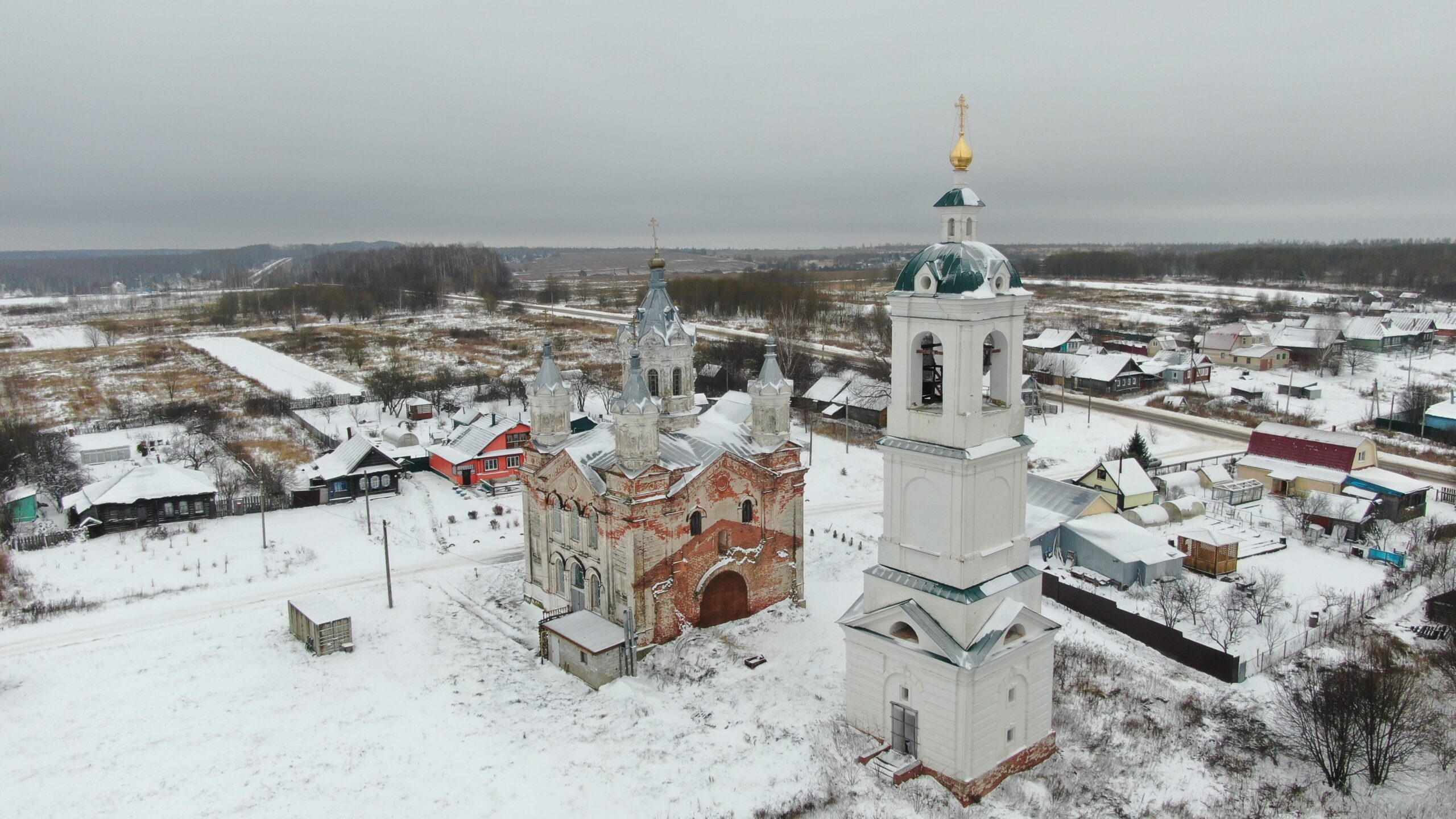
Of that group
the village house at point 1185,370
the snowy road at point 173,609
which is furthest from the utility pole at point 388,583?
the village house at point 1185,370

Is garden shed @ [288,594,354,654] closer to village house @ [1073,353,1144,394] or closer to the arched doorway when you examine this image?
the arched doorway

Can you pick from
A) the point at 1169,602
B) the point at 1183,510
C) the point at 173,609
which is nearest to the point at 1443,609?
the point at 1169,602

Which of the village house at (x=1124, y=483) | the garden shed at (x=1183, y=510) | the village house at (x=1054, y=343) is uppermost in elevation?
the village house at (x=1054, y=343)

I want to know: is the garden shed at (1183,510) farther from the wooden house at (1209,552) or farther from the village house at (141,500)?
the village house at (141,500)

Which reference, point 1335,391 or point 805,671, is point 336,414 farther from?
point 1335,391

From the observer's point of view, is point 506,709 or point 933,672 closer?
point 933,672

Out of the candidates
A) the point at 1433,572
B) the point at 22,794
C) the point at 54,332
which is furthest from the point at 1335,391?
the point at 54,332
